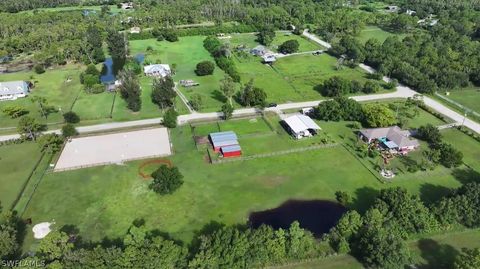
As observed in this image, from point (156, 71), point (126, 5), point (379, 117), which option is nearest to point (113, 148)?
point (156, 71)

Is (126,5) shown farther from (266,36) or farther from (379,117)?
(379,117)

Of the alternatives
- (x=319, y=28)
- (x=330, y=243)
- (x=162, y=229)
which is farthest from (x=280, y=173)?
(x=319, y=28)

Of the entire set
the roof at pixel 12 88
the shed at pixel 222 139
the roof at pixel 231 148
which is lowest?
the roof at pixel 12 88

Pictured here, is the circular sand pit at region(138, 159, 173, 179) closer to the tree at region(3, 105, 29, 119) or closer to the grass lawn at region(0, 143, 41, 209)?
the grass lawn at region(0, 143, 41, 209)

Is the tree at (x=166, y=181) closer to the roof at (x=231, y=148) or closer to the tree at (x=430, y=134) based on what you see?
the roof at (x=231, y=148)

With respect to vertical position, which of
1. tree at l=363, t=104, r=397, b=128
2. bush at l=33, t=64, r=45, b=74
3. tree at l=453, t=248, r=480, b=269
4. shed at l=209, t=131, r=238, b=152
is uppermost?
tree at l=453, t=248, r=480, b=269

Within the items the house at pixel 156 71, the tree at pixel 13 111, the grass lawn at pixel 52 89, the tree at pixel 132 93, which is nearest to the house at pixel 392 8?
the house at pixel 156 71

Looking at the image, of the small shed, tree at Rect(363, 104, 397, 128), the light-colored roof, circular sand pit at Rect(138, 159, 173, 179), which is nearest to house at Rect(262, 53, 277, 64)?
the light-colored roof
